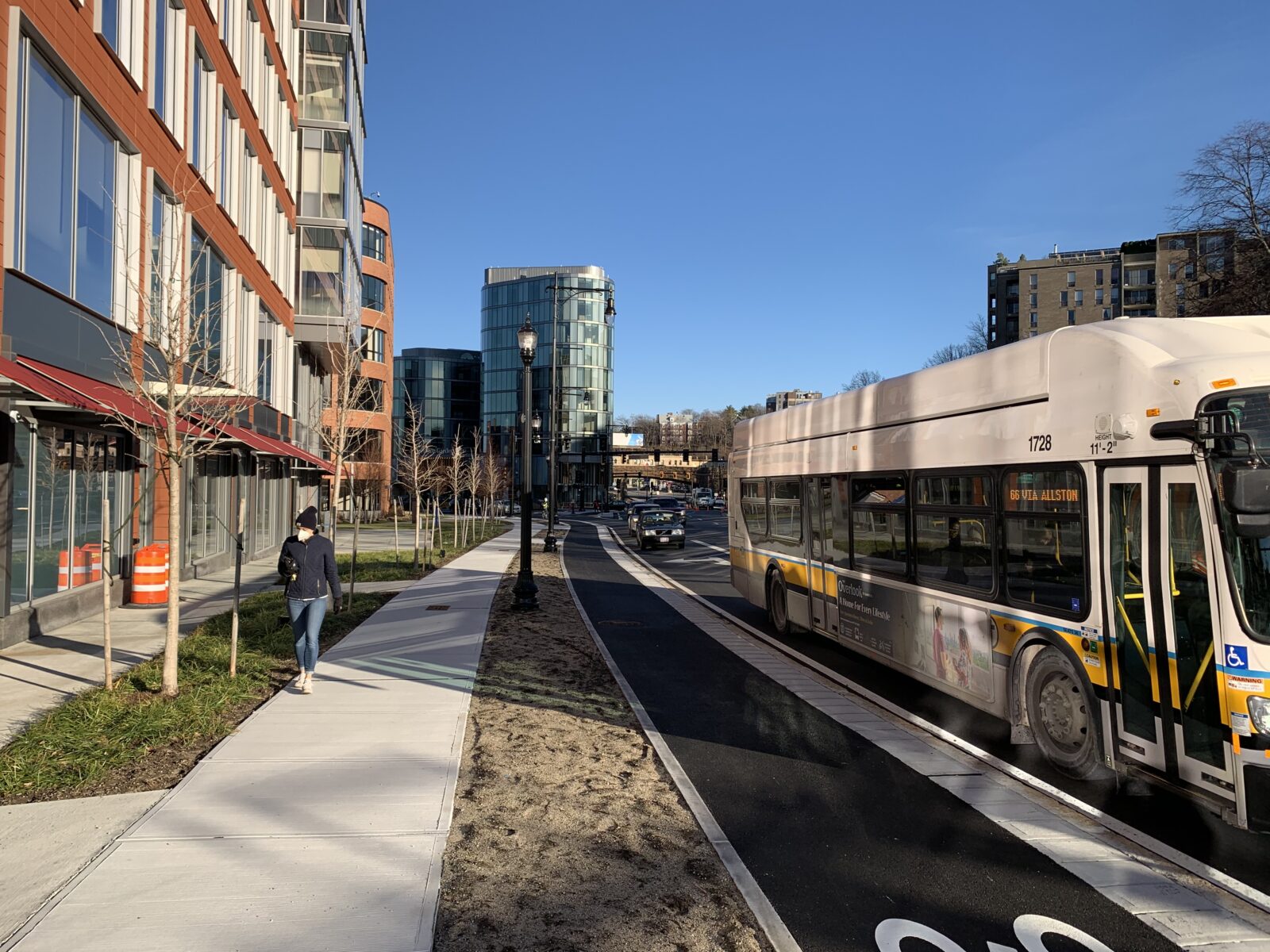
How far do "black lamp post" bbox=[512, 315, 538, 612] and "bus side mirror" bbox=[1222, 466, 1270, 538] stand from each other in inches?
470

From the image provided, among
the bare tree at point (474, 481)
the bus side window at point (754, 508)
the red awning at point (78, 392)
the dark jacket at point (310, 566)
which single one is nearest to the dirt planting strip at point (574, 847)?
the dark jacket at point (310, 566)

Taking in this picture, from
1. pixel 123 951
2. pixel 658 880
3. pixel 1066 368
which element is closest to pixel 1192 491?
pixel 1066 368

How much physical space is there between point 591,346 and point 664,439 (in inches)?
2729

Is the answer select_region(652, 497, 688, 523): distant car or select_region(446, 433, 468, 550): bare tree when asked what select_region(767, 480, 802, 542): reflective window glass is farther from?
select_region(652, 497, 688, 523): distant car

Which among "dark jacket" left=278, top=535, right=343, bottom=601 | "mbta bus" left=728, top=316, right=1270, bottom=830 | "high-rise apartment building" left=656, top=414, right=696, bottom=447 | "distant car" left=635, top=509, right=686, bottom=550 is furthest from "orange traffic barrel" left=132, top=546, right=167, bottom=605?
"high-rise apartment building" left=656, top=414, right=696, bottom=447

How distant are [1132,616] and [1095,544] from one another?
601 mm

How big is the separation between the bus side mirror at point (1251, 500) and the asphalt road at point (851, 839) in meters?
2.14

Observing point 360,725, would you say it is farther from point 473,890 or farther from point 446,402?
point 446,402

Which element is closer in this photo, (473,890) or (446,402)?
(473,890)

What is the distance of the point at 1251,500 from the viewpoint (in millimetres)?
4742

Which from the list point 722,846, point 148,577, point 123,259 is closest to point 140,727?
point 722,846

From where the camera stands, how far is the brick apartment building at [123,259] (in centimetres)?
1115

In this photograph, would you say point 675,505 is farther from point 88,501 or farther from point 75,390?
point 75,390

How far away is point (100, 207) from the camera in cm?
1430
